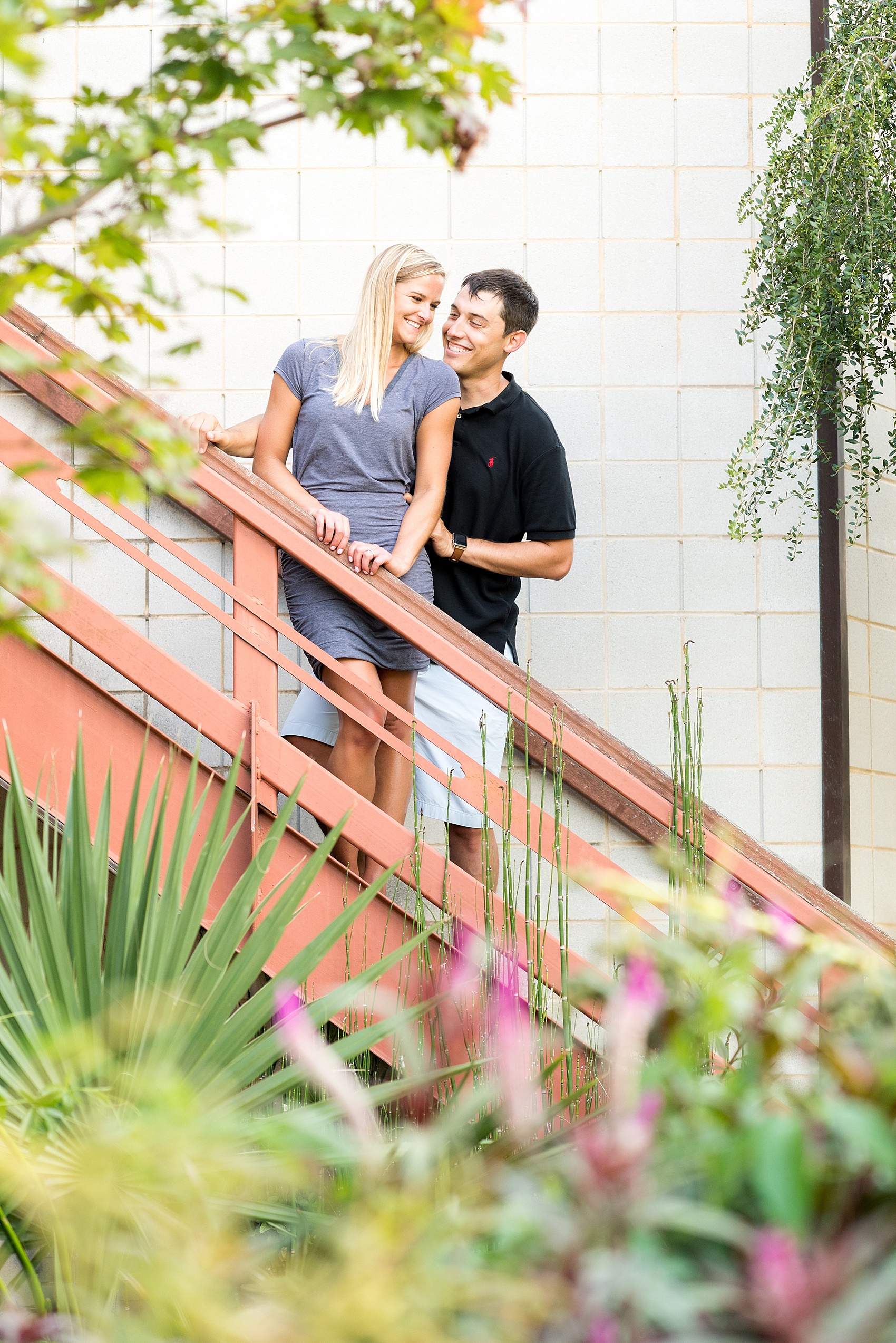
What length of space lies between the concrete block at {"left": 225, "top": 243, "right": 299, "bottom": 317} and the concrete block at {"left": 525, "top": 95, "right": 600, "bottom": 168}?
0.80 metres

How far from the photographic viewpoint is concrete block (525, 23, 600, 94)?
3570mm

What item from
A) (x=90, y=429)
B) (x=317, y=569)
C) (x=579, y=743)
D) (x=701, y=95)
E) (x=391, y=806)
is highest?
(x=701, y=95)

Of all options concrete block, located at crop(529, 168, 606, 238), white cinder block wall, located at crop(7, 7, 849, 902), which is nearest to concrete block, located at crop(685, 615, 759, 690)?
white cinder block wall, located at crop(7, 7, 849, 902)

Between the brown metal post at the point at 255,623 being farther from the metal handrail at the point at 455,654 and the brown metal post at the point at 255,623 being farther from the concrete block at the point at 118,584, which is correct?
the concrete block at the point at 118,584

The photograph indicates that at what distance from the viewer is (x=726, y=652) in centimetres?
352

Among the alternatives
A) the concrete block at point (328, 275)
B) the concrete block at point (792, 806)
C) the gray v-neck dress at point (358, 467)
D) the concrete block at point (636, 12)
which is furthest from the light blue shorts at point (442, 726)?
the concrete block at point (636, 12)

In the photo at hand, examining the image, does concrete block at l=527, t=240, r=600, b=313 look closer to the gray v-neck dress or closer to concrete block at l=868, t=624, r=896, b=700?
the gray v-neck dress

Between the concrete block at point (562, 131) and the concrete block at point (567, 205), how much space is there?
0.11 feet

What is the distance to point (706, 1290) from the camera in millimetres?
589

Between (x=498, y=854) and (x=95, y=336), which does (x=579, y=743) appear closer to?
(x=498, y=854)

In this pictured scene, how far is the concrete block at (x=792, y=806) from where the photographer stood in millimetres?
3471

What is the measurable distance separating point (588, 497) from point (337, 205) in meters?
1.18

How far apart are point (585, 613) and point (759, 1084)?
2799mm

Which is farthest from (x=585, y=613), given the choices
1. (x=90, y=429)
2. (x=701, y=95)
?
(x=90, y=429)
